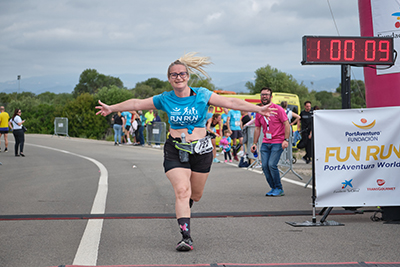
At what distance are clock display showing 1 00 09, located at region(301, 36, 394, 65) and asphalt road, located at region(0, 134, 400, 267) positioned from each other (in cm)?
233

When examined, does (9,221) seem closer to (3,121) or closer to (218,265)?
(218,265)

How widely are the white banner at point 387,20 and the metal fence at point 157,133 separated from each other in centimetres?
1584

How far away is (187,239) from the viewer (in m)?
5.41

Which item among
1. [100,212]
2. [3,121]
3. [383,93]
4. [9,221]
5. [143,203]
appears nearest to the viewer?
[9,221]

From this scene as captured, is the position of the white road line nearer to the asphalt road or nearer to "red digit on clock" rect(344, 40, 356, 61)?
the asphalt road

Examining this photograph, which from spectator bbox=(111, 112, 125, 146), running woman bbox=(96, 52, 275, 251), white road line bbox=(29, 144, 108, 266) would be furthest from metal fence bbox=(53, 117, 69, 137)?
running woman bbox=(96, 52, 275, 251)

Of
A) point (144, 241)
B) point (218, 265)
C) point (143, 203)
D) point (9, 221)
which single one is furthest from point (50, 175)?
point (218, 265)

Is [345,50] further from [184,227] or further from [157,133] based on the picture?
[157,133]

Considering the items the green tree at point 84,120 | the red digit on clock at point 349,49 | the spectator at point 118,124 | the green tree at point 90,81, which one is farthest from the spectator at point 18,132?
the green tree at point 90,81

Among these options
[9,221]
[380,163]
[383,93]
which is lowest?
[9,221]

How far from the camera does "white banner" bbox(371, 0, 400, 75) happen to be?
9820 mm

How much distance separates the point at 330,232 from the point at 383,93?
15.2 ft

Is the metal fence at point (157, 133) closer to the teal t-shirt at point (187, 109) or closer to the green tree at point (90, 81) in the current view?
the teal t-shirt at point (187, 109)

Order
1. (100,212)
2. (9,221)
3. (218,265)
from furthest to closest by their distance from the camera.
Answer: (100,212), (9,221), (218,265)
